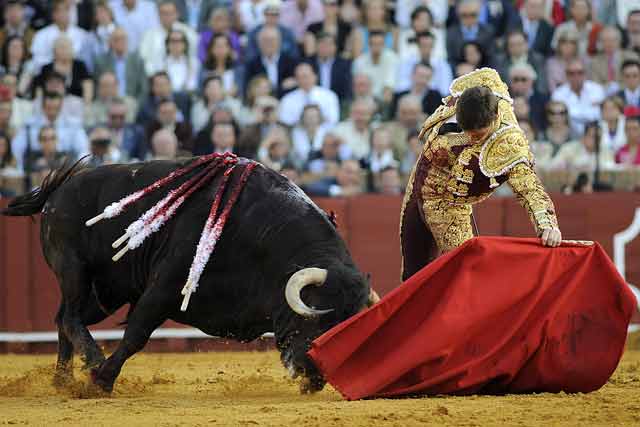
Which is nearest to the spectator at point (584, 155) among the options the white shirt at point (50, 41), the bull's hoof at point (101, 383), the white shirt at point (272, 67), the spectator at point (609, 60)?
the spectator at point (609, 60)

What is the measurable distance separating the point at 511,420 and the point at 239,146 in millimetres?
4898

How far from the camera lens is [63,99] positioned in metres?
8.96

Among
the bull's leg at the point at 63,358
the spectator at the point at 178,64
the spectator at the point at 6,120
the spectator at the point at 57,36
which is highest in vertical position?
the spectator at the point at 57,36

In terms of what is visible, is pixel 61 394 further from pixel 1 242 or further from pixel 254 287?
pixel 1 242

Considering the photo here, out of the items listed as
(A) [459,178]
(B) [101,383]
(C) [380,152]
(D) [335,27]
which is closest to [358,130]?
(C) [380,152]

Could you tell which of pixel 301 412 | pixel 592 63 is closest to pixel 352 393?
pixel 301 412

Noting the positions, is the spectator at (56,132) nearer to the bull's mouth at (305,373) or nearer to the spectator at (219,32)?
the spectator at (219,32)

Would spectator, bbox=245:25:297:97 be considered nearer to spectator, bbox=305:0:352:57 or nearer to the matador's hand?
spectator, bbox=305:0:352:57

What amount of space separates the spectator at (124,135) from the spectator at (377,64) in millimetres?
1847

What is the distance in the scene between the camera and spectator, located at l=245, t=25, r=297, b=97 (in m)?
9.30

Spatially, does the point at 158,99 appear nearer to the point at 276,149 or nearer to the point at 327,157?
the point at 276,149

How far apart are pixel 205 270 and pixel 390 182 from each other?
344 centimetres

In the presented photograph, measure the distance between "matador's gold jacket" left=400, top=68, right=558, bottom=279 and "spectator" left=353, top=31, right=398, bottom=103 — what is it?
4.00 m

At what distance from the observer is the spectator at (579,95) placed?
9414mm
